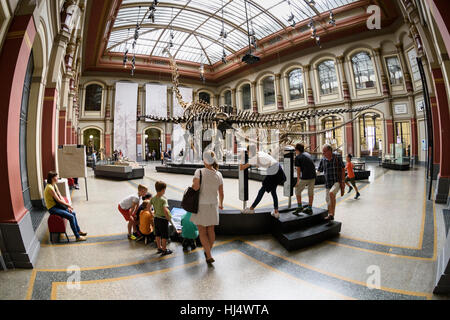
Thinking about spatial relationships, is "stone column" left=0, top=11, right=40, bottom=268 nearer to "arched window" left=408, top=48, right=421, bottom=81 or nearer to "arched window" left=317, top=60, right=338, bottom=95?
"arched window" left=408, top=48, right=421, bottom=81

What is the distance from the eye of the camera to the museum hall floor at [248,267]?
222 centimetres

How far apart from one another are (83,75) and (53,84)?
63.5 feet

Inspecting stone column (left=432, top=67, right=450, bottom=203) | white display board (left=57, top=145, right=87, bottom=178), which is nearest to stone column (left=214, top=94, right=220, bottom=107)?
white display board (left=57, top=145, right=87, bottom=178)

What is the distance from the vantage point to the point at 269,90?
2248 centimetres

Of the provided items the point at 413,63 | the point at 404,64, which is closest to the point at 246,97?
the point at 404,64

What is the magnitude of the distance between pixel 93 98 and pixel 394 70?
2618 cm

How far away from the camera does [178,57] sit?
24.4 metres

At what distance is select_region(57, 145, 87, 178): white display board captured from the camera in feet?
19.8

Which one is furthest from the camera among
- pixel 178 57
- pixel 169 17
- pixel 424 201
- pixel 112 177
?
pixel 178 57

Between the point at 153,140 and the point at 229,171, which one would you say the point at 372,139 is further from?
the point at 153,140

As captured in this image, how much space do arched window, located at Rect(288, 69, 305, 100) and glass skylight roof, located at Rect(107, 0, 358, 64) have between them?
13.1 feet

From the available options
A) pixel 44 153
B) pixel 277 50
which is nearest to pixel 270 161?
pixel 44 153
